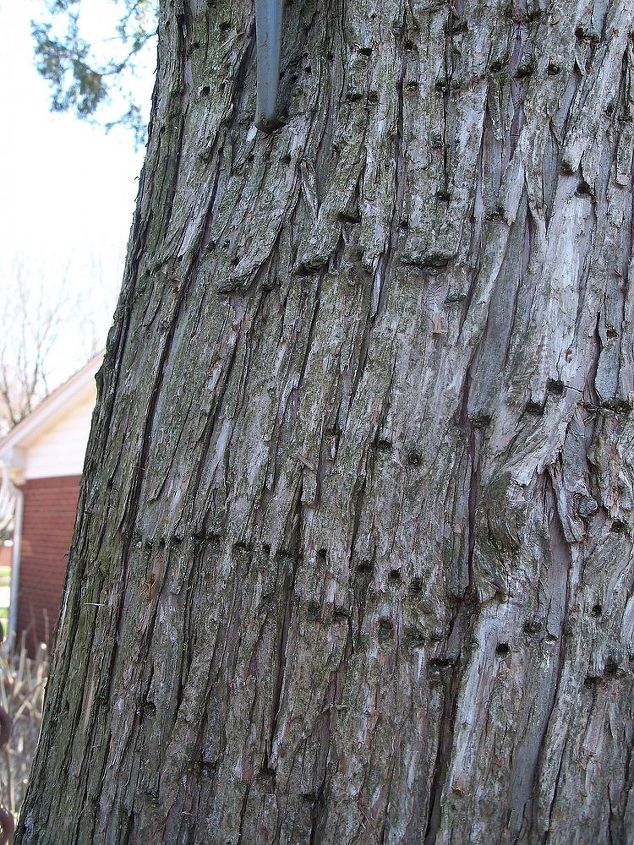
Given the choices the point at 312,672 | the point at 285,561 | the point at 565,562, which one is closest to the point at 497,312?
the point at 565,562

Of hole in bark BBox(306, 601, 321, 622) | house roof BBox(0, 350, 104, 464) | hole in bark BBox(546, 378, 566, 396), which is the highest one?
house roof BBox(0, 350, 104, 464)

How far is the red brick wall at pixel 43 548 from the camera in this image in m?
12.7

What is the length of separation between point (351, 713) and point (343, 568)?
245 millimetres

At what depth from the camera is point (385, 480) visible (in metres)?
1.41

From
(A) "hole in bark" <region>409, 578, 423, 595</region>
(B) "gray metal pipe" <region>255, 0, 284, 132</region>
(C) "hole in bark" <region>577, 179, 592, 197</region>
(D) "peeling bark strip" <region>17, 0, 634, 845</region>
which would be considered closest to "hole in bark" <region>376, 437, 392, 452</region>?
(D) "peeling bark strip" <region>17, 0, 634, 845</region>

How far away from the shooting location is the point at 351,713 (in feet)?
4.43

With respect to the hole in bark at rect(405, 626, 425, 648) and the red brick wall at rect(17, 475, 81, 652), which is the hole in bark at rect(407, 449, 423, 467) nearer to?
the hole in bark at rect(405, 626, 425, 648)

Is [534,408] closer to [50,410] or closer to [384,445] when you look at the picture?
[384,445]

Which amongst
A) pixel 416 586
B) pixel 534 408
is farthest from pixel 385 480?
pixel 534 408

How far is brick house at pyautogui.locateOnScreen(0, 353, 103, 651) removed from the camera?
12531 millimetres

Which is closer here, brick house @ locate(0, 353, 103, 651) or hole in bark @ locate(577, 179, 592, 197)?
hole in bark @ locate(577, 179, 592, 197)

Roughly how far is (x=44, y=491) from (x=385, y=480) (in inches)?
522

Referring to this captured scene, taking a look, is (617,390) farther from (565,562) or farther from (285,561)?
(285,561)

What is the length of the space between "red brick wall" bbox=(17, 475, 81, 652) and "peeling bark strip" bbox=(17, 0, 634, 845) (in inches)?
440
